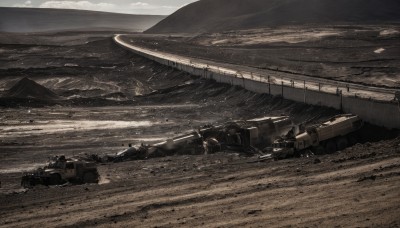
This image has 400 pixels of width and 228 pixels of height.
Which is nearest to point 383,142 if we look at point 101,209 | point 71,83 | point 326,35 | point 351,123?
point 351,123

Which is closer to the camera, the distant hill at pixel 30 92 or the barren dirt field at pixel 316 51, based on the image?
the distant hill at pixel 30 92

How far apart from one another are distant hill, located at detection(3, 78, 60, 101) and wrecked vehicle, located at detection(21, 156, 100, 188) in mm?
29170

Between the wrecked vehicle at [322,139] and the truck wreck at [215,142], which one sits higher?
the wrecked vehicle at [322,139]

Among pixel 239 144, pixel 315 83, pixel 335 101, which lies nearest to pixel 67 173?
pixel 239 144

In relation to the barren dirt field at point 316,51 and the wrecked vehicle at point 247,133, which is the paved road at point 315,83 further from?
the wrecked vehicle at point 247,133

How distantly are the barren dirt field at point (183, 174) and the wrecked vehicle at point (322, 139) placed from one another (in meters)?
0.94

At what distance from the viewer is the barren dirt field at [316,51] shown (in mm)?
60959

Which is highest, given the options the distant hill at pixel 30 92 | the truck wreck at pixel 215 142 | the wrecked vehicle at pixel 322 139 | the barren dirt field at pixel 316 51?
the wrecked vehicle at pixel 322 139

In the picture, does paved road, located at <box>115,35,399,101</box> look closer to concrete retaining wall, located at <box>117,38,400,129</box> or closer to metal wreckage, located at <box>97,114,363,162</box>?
concrete retaining wall, located at <box>117,38,400,129</box>

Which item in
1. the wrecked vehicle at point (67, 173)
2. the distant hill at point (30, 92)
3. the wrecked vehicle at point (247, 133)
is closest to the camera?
the wrecked vehicle at point (67, 173)

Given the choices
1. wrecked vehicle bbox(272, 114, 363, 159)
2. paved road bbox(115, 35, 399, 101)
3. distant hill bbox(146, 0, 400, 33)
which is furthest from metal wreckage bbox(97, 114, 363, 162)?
distant hill bbox(146, 0, 400, 33)

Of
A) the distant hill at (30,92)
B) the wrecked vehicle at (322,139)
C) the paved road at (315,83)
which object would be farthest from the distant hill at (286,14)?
the wrecked vehicle at (322,139)

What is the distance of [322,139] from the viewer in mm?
29844

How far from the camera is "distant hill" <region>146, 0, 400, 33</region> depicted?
145750 mm
